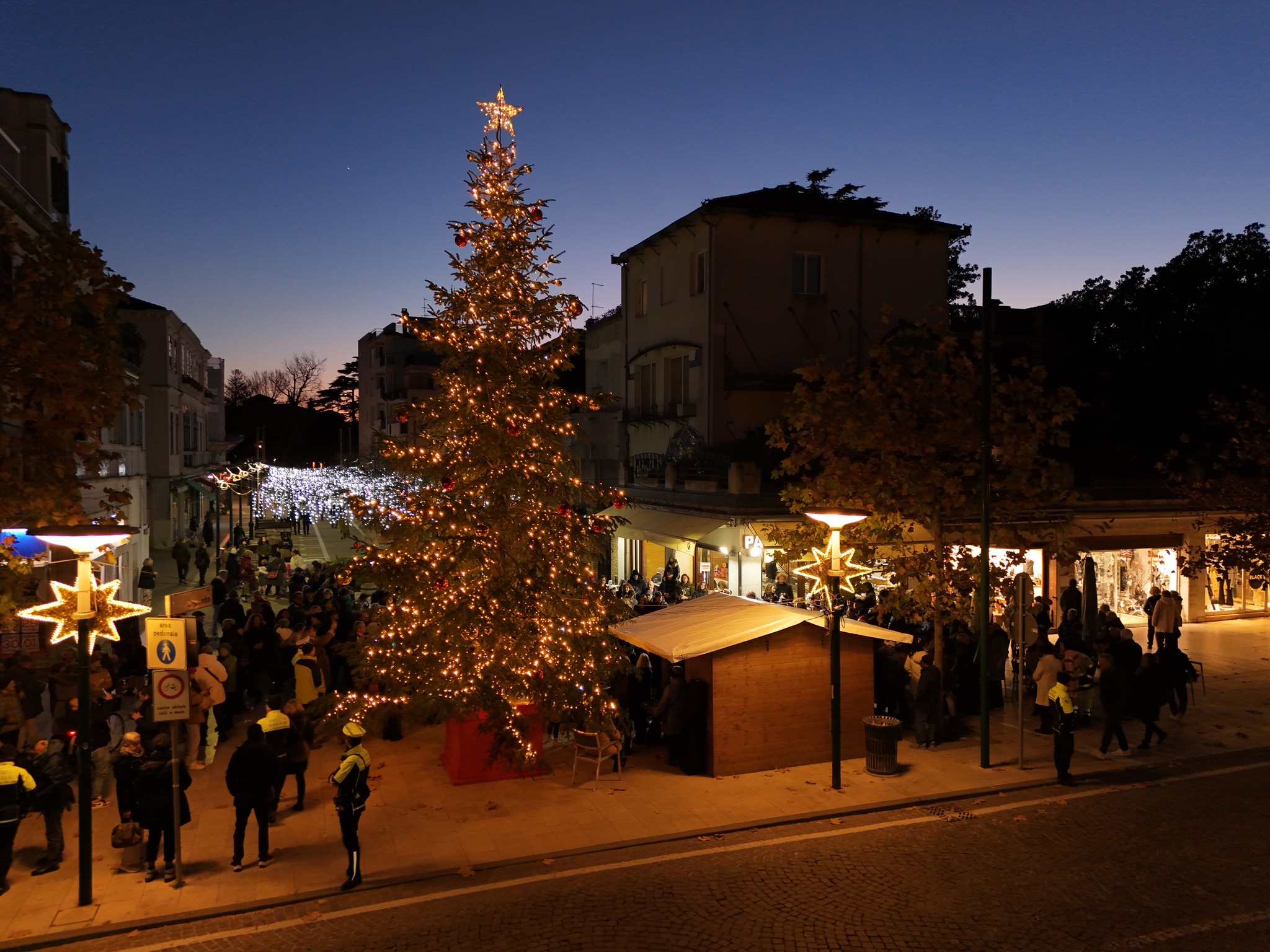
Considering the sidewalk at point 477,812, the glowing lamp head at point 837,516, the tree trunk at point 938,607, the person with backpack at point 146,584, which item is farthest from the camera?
the person with backpack at point 146,584

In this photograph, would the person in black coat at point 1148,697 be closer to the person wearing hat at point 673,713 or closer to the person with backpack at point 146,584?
the person wearing hat at point 673,713

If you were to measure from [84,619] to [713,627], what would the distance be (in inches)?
311

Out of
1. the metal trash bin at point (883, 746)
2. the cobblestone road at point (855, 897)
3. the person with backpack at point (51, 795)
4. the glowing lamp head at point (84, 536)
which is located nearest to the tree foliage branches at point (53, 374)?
the glowing lamp head at point (84, 536)

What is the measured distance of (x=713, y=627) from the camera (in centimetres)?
1311

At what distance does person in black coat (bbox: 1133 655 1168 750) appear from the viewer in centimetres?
1363

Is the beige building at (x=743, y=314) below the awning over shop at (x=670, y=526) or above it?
above

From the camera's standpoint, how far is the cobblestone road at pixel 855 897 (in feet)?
25.2

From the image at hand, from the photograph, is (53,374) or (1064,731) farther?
(1064,731)

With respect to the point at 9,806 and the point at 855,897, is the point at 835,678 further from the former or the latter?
the point at 9,806

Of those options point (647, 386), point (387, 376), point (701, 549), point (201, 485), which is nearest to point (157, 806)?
point (701, 549)

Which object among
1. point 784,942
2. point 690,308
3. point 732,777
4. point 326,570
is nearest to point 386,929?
point 784,942

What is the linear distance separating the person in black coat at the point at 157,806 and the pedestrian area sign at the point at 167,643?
81cm

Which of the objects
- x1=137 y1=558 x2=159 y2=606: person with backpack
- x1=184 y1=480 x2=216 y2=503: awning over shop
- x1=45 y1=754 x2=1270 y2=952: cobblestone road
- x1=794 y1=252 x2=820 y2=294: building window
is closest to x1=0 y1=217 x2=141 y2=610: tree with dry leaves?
x1=45 y1=754 x2=1270 y2=952: cobblestone road

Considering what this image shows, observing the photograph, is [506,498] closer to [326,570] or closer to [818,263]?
[326,570]
